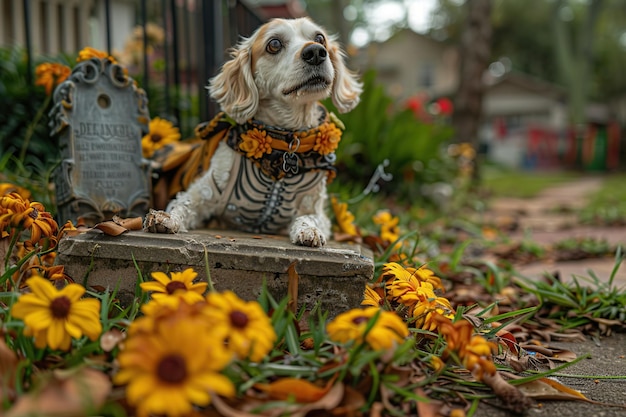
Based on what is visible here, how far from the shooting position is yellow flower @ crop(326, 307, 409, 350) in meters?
1.38

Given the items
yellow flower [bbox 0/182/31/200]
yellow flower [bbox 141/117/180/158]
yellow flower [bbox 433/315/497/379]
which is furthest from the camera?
yellow flower [bbox 141/117/180/158]

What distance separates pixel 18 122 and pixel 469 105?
23.1 ft

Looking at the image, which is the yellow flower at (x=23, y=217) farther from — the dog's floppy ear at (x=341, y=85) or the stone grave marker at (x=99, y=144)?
the dog's floppy ear at (x=341, y=85)

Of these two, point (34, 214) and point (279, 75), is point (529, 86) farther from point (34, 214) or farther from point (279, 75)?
point (34, 214)

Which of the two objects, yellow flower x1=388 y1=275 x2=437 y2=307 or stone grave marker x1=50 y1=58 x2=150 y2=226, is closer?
yellow flower x1=388 y1=275 x2=437 y2=307

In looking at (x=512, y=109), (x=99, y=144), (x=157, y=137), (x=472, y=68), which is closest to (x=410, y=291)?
(x=99, y=144)

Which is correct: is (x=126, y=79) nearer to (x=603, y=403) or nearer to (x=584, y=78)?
(x=603, y=403)

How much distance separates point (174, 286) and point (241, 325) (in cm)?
39

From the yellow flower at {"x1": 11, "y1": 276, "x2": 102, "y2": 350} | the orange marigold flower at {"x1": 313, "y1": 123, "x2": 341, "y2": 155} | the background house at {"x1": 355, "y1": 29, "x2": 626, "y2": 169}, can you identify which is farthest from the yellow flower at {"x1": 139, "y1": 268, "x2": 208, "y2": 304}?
the background house at {"x1": 355, "y1": 29, "x2": 626, "y2": 169}

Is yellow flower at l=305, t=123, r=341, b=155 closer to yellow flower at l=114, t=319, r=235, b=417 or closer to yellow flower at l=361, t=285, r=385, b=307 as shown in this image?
yellow flower at l=361, t=285, r=385, b=307

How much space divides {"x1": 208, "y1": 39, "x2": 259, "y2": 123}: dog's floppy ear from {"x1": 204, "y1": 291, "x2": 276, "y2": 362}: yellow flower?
117cm

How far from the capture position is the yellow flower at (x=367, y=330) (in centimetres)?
138

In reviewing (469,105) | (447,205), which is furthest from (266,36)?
(469,105)

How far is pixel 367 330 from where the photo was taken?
1.38m
